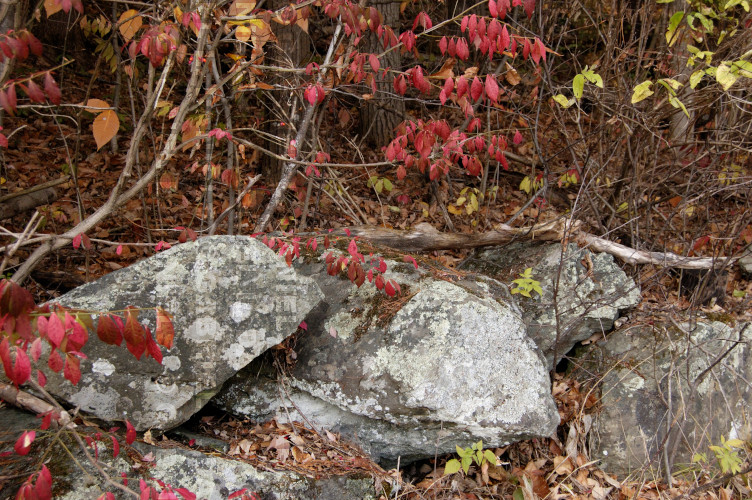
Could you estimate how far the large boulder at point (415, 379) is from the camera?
336cm

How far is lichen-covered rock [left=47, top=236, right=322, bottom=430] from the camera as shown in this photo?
9.97 feet

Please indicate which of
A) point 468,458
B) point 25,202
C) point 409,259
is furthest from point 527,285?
point 25,202

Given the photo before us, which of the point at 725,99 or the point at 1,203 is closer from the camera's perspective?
the point at 1,203

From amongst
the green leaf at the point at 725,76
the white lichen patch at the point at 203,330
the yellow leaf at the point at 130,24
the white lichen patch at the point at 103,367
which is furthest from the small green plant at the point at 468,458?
the yellow leaf at the point at 130,24

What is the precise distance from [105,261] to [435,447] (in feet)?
10.7

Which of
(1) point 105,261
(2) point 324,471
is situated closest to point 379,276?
(2) point 324,471

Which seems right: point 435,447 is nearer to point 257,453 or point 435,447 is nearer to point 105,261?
point 257,453

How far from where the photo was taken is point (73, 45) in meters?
7.12

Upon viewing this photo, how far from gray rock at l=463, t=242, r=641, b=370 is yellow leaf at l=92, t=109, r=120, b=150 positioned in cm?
313

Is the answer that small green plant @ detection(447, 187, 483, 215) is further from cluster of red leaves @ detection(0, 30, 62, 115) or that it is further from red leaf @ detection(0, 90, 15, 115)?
red leaf @ detection(0, 90, 15, 115)

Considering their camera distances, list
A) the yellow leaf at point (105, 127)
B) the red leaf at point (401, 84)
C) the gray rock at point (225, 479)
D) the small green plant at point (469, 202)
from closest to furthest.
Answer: the yellow leaf at point (105, 127) → the gray rock at point (225, 479) → the red leaf at point (401, 84) → the small green plant at point (469, 202)

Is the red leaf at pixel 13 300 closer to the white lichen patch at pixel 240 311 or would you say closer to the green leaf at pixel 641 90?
the white lichen patch at pixel 240 311

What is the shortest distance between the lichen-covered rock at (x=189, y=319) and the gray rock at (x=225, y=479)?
0.32 meters

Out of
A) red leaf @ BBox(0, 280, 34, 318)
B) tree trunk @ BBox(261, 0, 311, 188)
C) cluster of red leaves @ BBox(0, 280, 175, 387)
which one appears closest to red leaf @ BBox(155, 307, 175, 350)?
cluster of red leaves @ BBox(0, 280, 175, 387)
